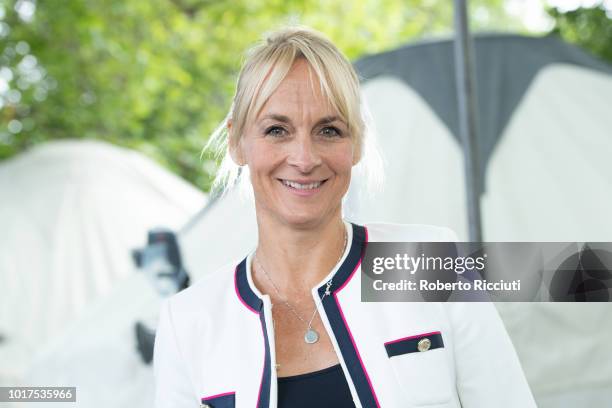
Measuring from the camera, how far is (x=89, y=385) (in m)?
2.49

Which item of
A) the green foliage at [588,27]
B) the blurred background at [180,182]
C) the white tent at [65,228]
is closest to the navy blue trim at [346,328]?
the blurred background at [180,182]

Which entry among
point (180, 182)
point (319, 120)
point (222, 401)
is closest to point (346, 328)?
point (222, 401)

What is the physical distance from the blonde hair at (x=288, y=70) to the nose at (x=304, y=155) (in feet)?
0.23

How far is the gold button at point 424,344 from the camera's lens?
125 cm

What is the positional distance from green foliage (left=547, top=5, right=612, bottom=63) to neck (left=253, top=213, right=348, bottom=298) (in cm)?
215

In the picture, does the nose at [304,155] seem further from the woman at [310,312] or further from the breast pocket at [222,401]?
the breast pocket at [222,401]

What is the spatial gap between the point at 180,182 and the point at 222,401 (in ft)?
14.4

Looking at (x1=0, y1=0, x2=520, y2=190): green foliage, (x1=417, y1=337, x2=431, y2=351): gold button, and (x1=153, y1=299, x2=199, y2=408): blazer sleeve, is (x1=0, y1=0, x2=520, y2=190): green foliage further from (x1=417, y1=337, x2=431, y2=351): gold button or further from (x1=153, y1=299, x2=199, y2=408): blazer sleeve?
(x1=417, y1=337, x2=431, y2=351): gold button

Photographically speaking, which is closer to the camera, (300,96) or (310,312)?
(300,96)

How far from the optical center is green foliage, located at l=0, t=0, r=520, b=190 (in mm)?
5406

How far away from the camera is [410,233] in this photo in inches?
53.9

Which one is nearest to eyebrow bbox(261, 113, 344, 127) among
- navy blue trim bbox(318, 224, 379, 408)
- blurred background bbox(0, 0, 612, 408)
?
navy blue trim bbox(318, 224, 379, 408)

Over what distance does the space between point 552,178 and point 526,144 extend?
160mm

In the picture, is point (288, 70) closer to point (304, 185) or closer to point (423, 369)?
point (304, 185)
